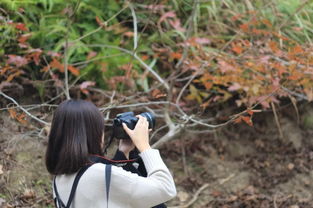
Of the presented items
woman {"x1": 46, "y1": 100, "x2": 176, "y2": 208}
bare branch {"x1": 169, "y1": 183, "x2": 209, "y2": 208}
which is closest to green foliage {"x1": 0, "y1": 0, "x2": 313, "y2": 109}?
bare branch {"x1": 169, "y1": 183, "x2": 209, "y2": 208}

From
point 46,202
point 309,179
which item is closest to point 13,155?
point 46,202

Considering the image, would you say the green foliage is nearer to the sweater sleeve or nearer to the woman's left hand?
the woman's left hand

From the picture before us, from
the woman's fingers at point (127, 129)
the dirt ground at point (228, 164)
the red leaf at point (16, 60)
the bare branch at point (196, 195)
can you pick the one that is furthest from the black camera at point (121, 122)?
the bare branch at point (196, 195)

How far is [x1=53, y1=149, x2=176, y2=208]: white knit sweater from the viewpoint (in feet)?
5.82

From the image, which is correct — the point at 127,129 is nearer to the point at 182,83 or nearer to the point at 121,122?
the point at 121,122

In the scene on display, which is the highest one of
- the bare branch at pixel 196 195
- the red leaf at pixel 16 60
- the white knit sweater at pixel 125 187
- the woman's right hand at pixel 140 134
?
the woman's right hand at pixel 140 134

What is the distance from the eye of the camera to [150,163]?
1.82 metres

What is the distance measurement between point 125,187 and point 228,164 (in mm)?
2914

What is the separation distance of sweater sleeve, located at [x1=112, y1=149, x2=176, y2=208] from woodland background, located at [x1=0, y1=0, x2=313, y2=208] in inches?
63.1

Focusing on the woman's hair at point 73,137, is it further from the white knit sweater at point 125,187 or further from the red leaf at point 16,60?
the red leaf at point 16,60

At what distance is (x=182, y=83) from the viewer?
4.67m

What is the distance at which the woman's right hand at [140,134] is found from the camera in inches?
74.0

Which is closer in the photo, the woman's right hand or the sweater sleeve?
the sweater sleeve

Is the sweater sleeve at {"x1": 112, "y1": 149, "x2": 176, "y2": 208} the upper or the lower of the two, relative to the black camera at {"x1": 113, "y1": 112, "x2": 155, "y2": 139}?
lower
